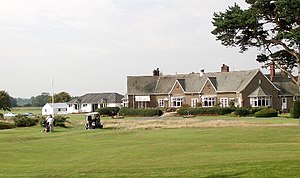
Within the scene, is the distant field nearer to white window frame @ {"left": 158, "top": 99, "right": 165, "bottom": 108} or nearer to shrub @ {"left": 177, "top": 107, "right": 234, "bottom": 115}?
shrub @ {"left": 177, "top": 107, "right": 234, "bottom": 115}

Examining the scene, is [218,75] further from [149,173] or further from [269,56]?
[149,173]

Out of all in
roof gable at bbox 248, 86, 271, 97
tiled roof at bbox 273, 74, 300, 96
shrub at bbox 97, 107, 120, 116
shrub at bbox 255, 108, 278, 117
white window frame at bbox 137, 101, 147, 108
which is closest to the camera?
shrub at bbox 255, 108, 278, 117

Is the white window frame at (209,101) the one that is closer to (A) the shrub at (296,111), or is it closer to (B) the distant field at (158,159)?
(A) the shrub at (296,111)

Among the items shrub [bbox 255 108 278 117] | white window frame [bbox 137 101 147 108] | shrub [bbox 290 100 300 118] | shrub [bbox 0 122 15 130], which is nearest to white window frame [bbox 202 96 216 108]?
white window frame [bbox 137 101 147 108]

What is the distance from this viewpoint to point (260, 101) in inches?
3287

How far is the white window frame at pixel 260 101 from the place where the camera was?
83312mm

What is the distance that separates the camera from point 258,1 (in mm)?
42375

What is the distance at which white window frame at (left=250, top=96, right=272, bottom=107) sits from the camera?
83.3 meters

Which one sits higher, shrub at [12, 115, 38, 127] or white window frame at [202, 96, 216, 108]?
white window frame at [202, 96, 216, 108]

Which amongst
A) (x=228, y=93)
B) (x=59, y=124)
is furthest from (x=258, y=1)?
(x=228, y=93)

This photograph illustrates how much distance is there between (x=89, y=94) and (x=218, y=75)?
42.9m

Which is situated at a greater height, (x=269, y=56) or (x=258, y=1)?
(x=258, y=1)

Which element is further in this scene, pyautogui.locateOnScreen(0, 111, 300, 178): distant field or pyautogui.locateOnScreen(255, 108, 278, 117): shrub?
pyautogui.locateOnScreen(255, 108, 278, 117): shrub

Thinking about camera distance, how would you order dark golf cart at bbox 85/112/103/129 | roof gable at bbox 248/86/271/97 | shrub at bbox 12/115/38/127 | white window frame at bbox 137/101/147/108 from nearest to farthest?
dark golf cart at bbox 85/112/103/129 < shrub at bbox 12/115/38/127 < roof gable at bbox 248/86/271/97 < white window frame at bbox 137/101/147/108
